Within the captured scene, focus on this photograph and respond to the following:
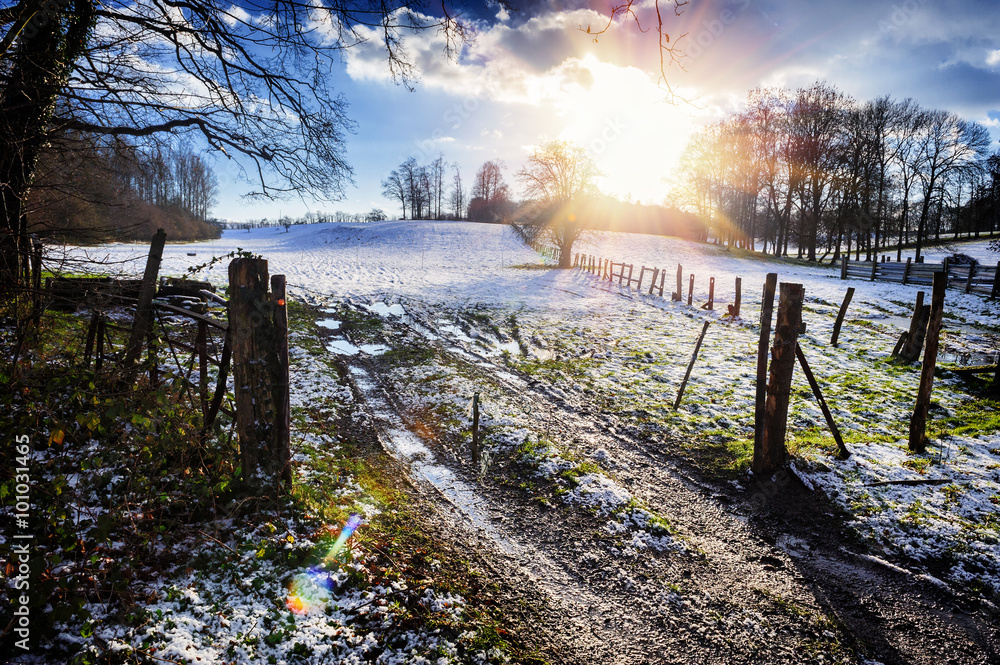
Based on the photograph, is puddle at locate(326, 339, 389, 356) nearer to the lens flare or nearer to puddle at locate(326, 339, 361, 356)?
puddle at locate(326, 339, 361, 356)

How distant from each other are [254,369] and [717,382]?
8950mm

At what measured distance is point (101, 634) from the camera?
278 centimetres

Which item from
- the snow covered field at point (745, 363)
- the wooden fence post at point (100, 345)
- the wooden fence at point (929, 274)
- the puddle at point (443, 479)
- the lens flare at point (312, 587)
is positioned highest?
the wooden fence at point (929, 274)

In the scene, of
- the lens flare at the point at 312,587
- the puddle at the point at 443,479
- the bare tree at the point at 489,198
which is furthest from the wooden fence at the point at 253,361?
the bare tree at the point at 489,198

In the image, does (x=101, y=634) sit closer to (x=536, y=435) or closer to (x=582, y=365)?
(x=536, y=435)

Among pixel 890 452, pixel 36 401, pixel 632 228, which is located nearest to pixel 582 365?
pixel 890 452

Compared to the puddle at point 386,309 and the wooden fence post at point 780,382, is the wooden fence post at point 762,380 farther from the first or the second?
the puddle at point 386,309

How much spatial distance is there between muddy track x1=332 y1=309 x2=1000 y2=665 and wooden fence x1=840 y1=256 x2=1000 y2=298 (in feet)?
61.8

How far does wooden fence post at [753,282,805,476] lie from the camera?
5762mm

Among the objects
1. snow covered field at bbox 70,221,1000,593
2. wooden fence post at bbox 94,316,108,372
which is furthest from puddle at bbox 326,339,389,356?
wooden fence post at bbox 94,316,108,372

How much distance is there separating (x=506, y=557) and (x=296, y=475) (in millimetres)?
2649

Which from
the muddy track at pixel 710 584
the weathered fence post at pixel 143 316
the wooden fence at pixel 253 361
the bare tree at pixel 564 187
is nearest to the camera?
the muddy track at pixel 710 584

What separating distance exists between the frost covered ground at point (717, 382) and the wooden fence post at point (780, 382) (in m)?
0.34
